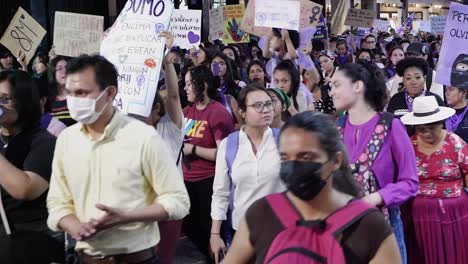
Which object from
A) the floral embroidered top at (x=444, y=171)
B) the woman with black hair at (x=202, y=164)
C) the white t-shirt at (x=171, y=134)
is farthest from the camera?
the woman with black hair at (x=202, y=164)

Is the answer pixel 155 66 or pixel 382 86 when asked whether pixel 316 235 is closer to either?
pixel 382 86

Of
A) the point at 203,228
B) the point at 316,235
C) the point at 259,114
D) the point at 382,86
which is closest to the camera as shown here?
the point at 316,235

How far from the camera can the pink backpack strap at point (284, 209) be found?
2207 mm

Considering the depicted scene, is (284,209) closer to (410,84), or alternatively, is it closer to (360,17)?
(410,84)

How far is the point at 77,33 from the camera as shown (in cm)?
786

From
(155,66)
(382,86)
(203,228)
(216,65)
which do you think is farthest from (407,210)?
(216,65)

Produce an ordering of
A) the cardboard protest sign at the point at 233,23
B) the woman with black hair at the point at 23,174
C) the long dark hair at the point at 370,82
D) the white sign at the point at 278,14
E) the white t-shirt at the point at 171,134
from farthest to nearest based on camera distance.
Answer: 1. the cardboard protest sign at the point at 233,23
2. the white sign at the point at 278,14
3. the white t-shirt at the point at 171,134
4. the long dark hair at the point at 370,82
5. the woman with black hair at the point at 23,174

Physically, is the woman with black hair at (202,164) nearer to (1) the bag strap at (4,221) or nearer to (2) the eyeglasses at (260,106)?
(2) the eyeglasses at (260,106)

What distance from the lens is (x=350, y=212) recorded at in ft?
7.09

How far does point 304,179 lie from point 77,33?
6.15 metres

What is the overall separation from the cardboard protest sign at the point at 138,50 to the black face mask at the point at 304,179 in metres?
2.46

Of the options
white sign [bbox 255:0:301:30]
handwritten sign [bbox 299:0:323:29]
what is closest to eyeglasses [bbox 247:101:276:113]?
white sign [bbox 255:0:301:30]

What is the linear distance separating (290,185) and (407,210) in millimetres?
2679

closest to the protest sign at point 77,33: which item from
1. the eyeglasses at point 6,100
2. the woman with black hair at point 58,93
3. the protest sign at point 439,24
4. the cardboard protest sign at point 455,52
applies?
the woman with black hair at point 58,93
